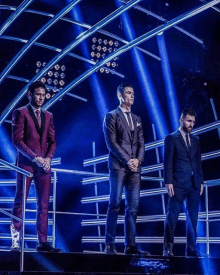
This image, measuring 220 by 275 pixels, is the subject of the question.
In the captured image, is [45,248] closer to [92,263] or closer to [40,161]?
[92,263]

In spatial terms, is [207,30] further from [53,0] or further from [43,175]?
[43,175]

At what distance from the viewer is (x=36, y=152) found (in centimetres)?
830

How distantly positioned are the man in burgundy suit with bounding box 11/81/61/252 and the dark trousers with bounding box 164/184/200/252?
6.64ft

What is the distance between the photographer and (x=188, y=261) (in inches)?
303

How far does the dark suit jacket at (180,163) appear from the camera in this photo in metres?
9.06

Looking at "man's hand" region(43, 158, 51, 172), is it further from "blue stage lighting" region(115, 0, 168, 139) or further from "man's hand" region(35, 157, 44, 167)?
"blue stage lighting" region(115, 0, 168, 139)

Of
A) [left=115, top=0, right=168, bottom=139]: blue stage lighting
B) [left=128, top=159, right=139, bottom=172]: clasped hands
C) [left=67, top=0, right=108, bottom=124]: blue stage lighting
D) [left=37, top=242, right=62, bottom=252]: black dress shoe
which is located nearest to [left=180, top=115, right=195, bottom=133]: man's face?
[left=128, top=159, right=139, bottom=172]: clasped hands

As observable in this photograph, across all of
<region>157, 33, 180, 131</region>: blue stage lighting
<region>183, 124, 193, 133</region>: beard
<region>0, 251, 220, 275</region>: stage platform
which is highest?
<region>157, 33, 180, 131</region>: blue stage lighting

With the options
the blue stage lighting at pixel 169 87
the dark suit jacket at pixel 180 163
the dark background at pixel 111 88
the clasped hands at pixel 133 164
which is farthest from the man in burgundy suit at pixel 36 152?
the blue stage lighting at pixel 169 87

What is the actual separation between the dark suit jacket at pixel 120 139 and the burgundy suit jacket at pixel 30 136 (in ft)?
2.81

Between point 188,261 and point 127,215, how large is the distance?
3.55 ft

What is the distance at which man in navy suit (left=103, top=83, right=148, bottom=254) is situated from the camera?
26.7 feet

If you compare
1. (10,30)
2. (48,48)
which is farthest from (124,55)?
(10,30)

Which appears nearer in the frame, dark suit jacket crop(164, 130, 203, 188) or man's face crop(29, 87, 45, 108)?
man's face crop(29, 87, 45, 108)
